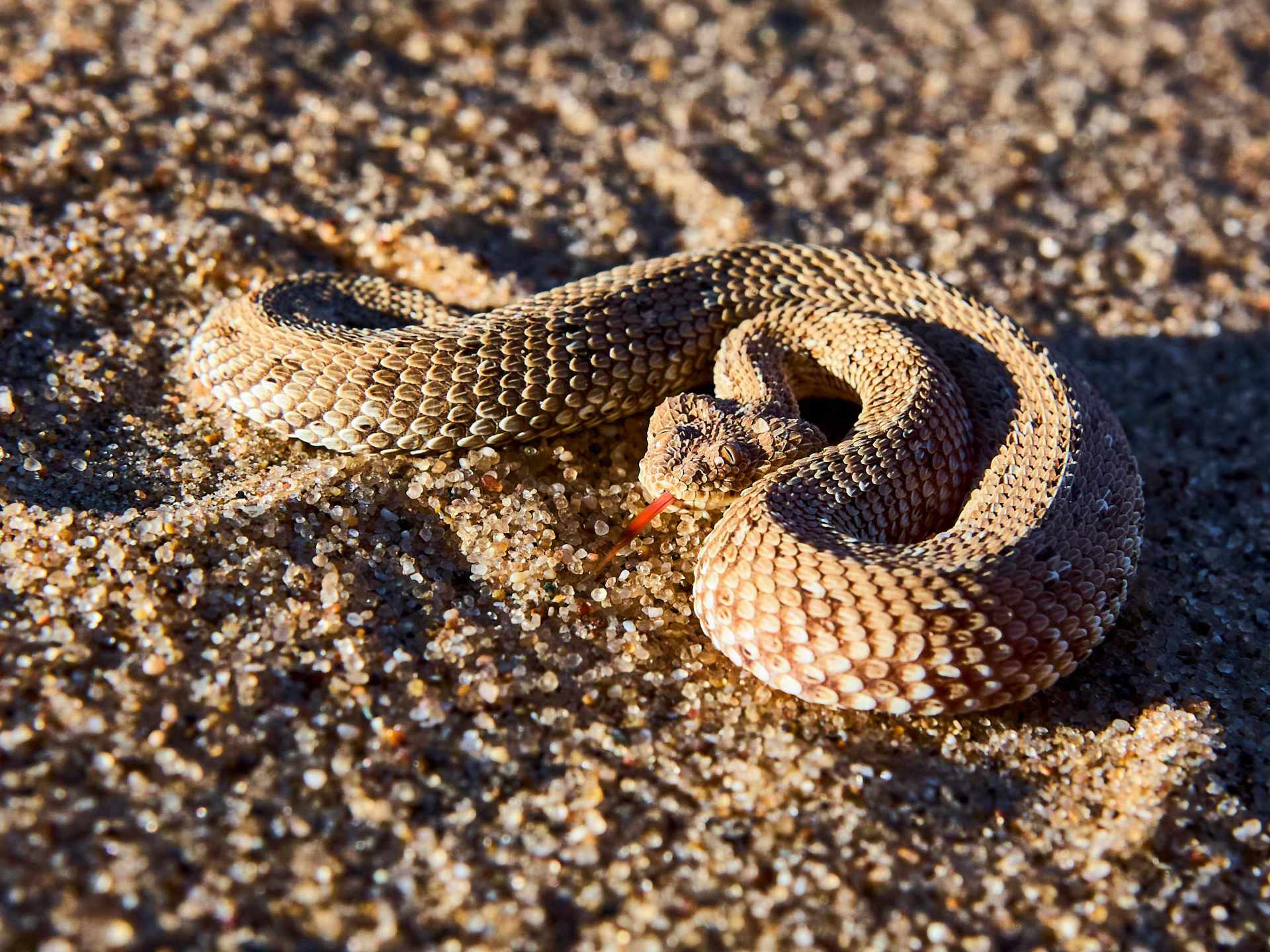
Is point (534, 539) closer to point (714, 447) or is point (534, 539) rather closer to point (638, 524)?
point (638, 524)

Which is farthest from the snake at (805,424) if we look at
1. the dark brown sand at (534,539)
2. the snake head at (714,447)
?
the dark brown sand at (534,539)

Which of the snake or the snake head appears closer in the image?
the snake

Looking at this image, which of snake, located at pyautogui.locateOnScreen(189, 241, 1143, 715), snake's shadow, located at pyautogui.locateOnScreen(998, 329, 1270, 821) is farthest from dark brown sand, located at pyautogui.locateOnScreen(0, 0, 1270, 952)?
snake, located at pyautogui.locateOnScreen(189, 241, 1143, 715)

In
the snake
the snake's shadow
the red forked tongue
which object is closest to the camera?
the snake

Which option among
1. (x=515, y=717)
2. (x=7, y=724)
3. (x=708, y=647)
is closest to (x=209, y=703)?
(x=7, y=724)

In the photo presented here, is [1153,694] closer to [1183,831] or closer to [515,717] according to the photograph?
[1183,831]

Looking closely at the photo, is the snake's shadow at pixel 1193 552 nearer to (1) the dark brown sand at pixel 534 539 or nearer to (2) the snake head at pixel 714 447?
(1) the dark brown sand at pixel 534 539

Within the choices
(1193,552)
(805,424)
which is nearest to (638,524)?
(805,424)

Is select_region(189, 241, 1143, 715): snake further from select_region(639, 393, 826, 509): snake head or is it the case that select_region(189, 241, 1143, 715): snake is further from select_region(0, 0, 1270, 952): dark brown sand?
select_region(0, 0, 1270, 952): dark brown sand
